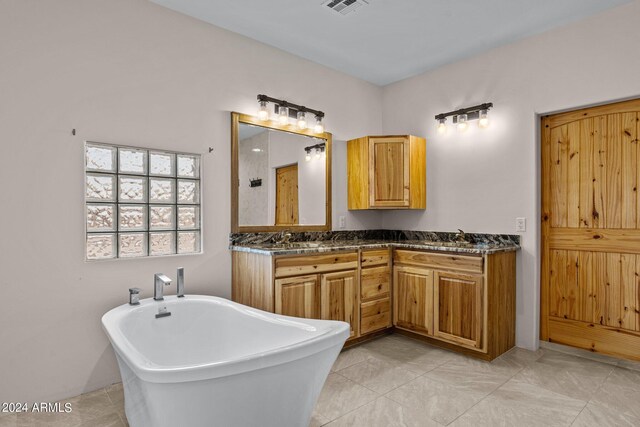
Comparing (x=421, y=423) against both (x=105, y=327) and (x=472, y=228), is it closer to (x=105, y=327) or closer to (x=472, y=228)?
(x=105, y=327)

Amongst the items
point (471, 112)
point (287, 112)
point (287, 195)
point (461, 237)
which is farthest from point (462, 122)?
point (287, 195)

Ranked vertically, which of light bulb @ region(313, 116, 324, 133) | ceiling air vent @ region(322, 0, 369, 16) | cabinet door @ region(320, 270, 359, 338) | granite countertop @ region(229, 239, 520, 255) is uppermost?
ceiling air vent @ region(322, 0, 369, 16)

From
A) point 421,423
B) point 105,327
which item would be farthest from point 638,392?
point 105,327

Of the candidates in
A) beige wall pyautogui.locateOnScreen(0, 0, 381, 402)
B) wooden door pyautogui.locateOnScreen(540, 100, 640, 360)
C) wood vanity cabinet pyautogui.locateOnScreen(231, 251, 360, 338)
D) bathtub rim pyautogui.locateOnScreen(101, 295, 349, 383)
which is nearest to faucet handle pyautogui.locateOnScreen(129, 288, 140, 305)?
beige wall pyautogui.locateOnScreen(0, 0, 381, 402)

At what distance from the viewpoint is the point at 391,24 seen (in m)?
2.88

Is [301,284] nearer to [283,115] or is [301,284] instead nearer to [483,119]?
[283,115]

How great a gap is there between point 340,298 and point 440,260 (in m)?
0.89

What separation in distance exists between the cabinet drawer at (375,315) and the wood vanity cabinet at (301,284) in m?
0.08

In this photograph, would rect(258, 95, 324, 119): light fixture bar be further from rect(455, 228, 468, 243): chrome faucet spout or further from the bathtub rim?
the bathtub rim

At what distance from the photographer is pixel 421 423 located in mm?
1970

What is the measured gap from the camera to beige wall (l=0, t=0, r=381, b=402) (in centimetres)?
210

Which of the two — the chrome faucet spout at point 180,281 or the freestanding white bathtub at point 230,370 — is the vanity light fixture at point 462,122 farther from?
the chrome faucet spout at point 180,281

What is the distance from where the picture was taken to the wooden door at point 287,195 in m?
3.27

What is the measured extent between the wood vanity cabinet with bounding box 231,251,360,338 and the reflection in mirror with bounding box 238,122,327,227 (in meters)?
0.50
